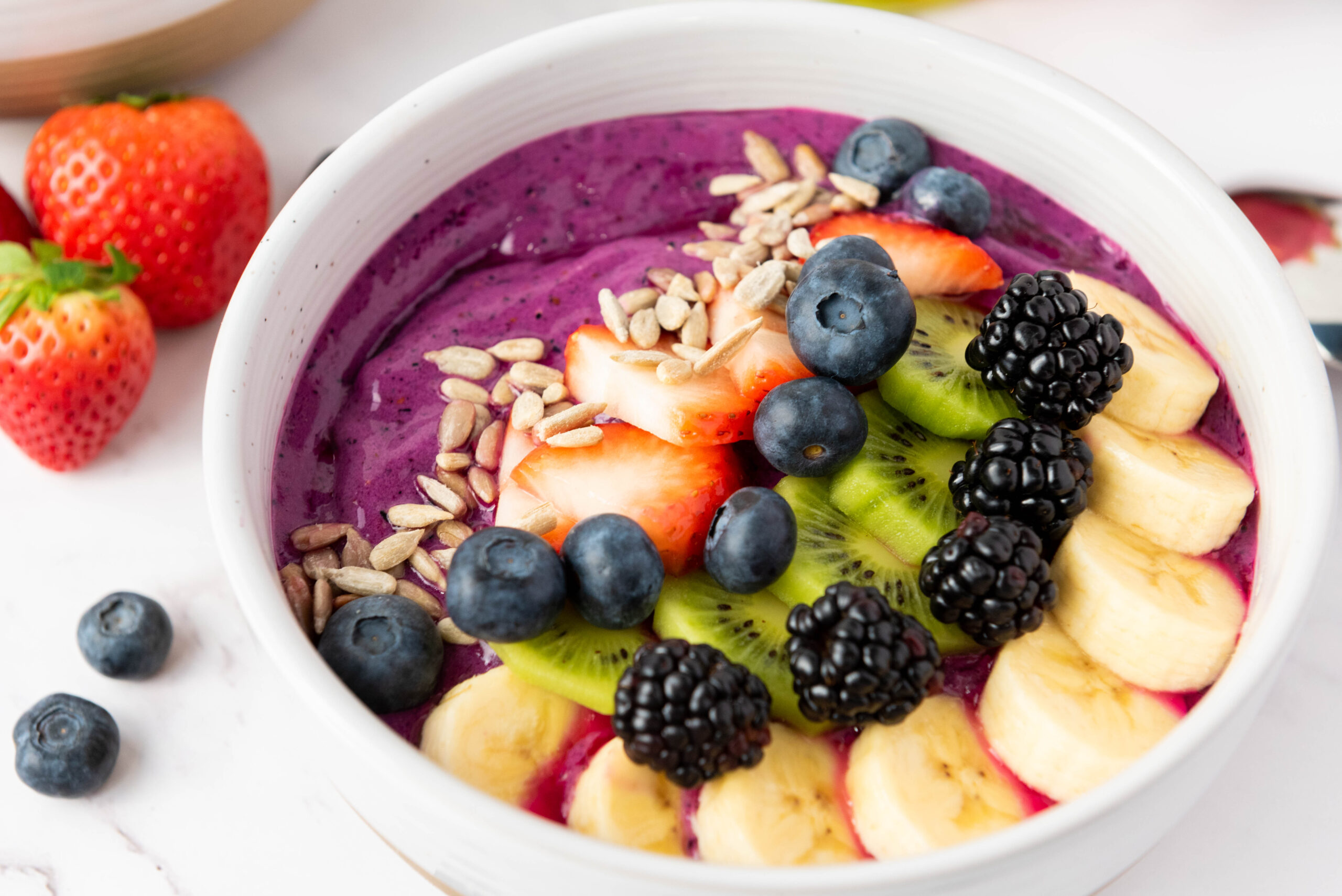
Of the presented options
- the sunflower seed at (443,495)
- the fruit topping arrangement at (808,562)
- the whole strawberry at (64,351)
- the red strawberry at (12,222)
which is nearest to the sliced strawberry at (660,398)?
the fruit topping arrangement at (808,562)

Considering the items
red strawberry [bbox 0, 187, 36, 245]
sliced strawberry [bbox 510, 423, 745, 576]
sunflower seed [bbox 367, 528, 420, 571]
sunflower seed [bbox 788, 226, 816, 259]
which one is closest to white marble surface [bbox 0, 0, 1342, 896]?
red strawberry [bbox 0, 187, 36, 245]

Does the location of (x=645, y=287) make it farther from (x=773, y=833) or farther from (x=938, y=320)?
(x=773, y=833)

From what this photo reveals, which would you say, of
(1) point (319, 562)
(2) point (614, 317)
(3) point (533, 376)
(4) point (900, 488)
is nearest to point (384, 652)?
(1) point (319, 562)

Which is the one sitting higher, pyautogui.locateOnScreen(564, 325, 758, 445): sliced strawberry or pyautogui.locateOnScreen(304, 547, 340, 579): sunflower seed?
pyautogui.locateOnScreen(564, 325, 758, 445): sliced strawberry

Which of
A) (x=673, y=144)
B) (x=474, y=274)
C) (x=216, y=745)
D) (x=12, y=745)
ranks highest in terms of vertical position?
(x=673, y=144)

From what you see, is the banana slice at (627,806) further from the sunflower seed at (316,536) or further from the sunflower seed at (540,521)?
the sunflower seed at (316,536)

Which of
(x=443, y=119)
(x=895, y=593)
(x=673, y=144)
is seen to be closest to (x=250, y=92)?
(x=443, y=119)

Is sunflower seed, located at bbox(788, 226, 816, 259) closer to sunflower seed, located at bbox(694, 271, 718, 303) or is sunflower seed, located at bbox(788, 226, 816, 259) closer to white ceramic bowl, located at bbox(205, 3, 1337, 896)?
sunflower seed, located at bbox(694, 271, 718, 303)
